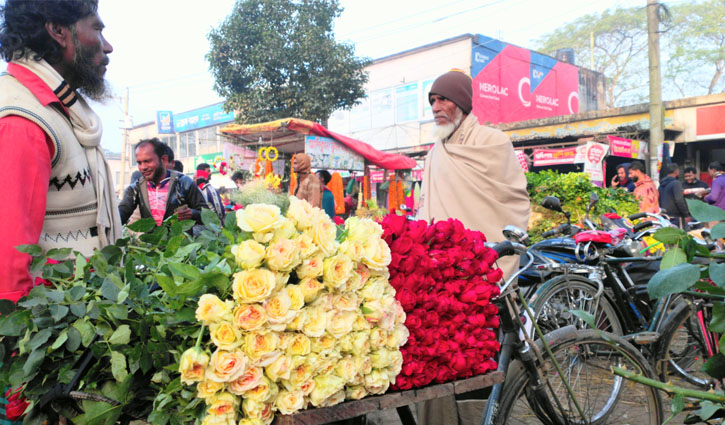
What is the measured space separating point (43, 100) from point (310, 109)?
16061 millimetres

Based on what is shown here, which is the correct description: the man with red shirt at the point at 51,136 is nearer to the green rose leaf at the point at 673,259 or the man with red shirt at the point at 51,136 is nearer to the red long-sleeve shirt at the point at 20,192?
the red long-sleeve shirt at the point at 20,192

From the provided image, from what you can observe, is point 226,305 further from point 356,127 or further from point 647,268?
point 356,127

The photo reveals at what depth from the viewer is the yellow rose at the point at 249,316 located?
1.18m

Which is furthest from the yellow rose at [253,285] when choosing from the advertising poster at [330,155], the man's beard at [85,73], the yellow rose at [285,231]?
the advertising poster at [330,155]

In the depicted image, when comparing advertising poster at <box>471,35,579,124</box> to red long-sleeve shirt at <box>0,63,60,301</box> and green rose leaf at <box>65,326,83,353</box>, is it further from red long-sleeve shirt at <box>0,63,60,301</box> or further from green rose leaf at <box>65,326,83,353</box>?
green rose leaf at <box>65,326,83,353</box>

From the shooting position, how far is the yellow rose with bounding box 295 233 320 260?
51.1 inches

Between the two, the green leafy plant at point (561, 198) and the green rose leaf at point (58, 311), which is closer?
the green rose leaf at point (58, 311)

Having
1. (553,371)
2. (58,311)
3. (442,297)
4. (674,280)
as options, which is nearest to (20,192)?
(58,311)

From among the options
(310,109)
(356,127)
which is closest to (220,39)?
(310,109)

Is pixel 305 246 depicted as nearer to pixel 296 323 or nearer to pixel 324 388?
pixel 296 323

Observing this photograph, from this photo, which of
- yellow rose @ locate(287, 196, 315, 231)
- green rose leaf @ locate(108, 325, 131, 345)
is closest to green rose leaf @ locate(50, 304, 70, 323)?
green rose leaf @ locate(108, 325, 131, 345)

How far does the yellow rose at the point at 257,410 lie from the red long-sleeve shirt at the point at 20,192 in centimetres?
77

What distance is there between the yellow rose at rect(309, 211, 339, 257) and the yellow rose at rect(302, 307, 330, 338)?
0.50 ft

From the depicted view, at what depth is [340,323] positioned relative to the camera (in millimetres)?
1318
